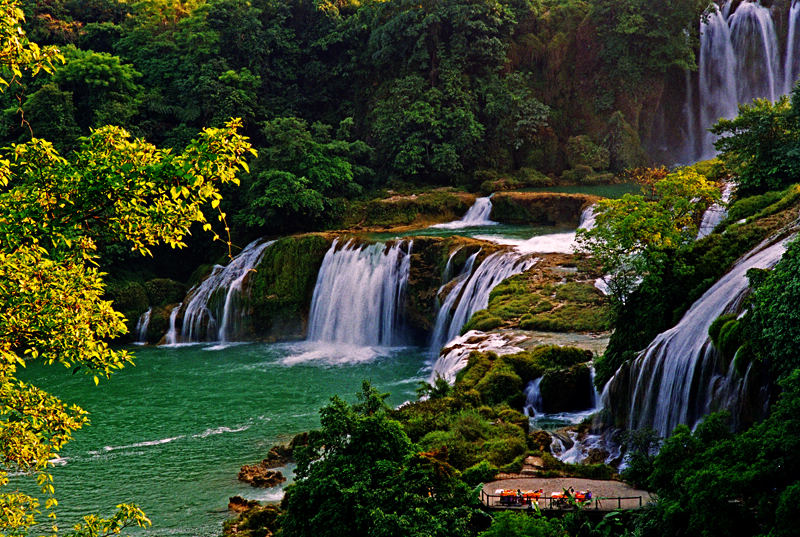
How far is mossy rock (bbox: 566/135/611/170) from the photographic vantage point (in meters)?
34.7

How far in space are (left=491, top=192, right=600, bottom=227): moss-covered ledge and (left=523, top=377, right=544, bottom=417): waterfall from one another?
43.6ft

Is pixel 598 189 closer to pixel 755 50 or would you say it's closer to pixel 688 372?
pixel 755 50

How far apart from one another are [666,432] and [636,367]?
55.7 inches

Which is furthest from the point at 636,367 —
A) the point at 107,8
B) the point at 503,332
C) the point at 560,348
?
the point at 107,8

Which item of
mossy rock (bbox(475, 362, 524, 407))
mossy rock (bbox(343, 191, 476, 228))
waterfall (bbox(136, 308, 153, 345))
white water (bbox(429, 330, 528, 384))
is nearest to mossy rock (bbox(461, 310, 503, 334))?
white water (bbox(429, 330, 528, 384))

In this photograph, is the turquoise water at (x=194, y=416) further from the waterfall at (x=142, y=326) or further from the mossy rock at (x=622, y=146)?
the mossy rock at (x=622, y=146)

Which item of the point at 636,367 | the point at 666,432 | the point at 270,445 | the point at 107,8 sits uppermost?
the point at 107,8

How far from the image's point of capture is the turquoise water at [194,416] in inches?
573

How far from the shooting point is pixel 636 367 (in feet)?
42.6

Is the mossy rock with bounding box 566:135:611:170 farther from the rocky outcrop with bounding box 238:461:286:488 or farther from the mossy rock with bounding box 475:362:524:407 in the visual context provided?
the rocky outcrop with bounding box 238:461:286:488

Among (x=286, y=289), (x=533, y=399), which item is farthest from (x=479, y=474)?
(x=286, y=289)

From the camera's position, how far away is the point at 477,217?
30.9 meters

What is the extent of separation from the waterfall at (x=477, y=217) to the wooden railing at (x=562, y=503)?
2073 cm

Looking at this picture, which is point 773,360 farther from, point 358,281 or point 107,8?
point 107,8
